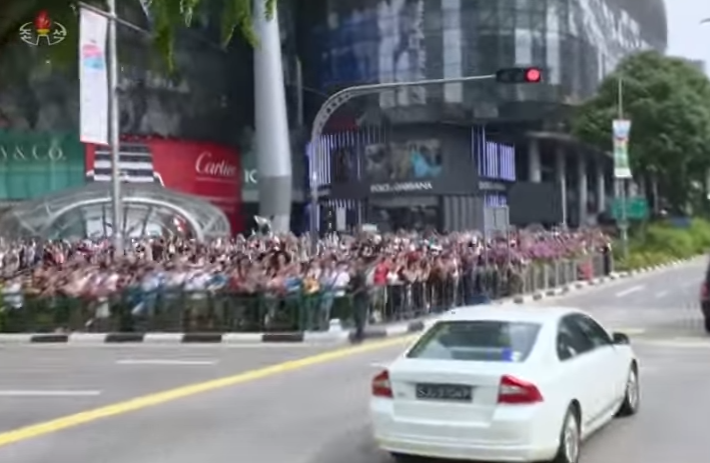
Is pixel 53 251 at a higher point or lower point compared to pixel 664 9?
lower

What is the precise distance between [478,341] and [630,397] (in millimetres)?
3146

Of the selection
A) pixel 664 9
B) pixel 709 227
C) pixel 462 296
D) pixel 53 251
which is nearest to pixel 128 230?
pixel 53 251

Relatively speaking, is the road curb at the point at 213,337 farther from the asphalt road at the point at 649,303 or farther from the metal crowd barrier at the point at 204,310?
the asphalt road at the point at 649,303

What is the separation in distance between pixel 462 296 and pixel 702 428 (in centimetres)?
1813

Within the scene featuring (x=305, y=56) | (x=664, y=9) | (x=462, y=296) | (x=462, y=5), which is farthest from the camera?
(x=664, y=9)

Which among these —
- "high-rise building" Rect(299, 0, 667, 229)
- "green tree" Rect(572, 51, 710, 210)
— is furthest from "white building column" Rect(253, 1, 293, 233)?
"green tree" Rect(572, 51, 710, 210)

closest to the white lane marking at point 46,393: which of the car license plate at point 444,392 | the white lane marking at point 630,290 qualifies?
the car license plate at point 444,392

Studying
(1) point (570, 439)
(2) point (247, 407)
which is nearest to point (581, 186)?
(2) point (247, 407)

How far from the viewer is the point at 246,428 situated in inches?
452

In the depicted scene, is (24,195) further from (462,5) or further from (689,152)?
(689,152)

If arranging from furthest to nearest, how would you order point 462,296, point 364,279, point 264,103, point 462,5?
point 462,5 → point 264,103 → point 462,296 → point 364,279

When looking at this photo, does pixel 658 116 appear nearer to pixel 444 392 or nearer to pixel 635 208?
pixel 635 208

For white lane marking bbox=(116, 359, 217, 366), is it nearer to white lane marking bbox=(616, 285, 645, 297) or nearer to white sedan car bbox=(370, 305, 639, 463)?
white sedan car bbox=(370, 305, 639, 463)

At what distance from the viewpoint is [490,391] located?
847cm
